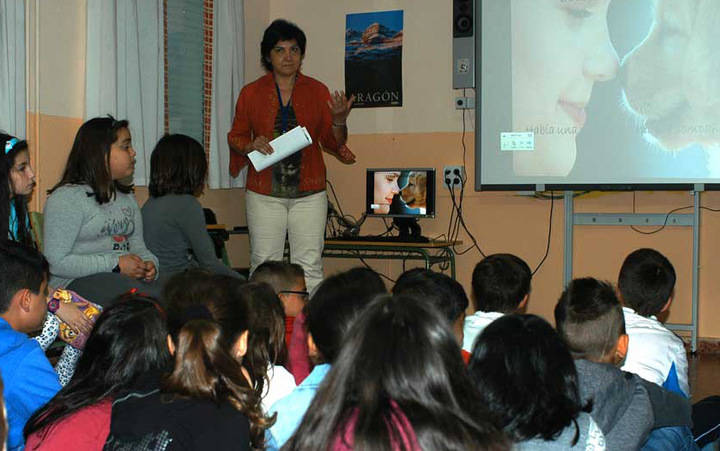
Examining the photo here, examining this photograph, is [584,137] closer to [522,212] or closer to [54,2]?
[522,212]

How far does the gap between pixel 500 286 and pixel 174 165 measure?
1.48 meters

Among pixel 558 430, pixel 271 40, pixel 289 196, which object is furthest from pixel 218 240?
pixel 558 430

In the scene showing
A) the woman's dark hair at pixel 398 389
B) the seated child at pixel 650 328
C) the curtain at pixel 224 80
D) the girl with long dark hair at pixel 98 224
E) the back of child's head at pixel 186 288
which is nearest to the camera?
the woman's dark hair at pixel 398 389

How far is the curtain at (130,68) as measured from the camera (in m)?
4.08

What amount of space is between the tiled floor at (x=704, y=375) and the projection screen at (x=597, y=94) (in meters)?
1.02

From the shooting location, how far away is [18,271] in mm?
2191

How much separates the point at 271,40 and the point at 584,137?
196 centimetres

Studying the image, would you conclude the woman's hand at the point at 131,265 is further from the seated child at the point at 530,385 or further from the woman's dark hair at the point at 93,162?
the seated child at the point at 530,385

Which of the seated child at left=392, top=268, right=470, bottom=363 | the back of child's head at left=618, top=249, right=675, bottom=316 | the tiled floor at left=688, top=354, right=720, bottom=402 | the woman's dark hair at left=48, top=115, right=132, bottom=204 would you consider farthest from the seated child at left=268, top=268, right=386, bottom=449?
the tiled floor at left=688, top=354, right=720, bottom=402

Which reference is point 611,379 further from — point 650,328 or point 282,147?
point 282,147

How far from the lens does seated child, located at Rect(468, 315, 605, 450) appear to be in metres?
1.49

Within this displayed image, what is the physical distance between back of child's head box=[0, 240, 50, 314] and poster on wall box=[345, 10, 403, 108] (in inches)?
143

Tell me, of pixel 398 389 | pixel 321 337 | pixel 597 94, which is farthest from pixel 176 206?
pixel 597 94

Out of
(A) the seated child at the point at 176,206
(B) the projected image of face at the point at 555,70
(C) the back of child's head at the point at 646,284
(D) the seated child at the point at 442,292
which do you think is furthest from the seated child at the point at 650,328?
(B) the projected image of face at the point at 555,70
